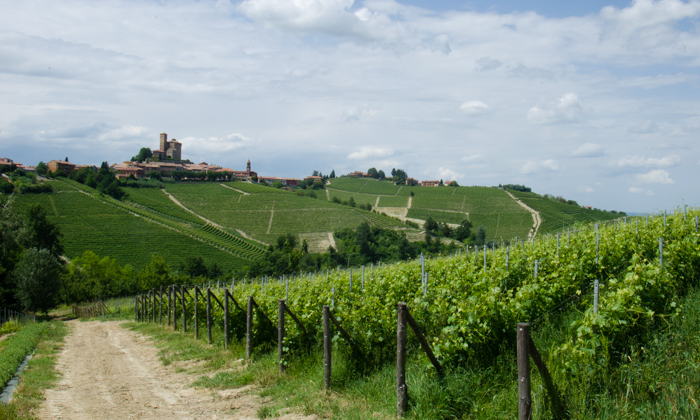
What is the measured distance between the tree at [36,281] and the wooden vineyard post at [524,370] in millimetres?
41126

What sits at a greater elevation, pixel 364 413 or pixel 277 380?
pixel 364 413

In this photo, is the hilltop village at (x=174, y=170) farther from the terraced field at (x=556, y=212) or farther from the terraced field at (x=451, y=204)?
the terraced field at (x=556, y=212)

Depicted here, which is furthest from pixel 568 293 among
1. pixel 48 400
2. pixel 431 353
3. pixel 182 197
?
pixel 182 197

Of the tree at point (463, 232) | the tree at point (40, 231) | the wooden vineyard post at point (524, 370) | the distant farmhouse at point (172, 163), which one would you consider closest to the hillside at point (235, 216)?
the tree at point (463, 232)

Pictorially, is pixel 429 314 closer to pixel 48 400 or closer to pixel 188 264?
pixel 48 400

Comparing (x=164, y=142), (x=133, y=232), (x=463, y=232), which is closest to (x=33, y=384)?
(x=463, y=232)

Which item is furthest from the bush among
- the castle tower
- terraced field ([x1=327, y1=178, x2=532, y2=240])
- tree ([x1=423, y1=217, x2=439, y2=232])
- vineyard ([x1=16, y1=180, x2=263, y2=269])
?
the castle tower

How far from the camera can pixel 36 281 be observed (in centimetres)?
3569

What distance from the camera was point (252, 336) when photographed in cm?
897

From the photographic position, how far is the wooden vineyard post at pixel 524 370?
3.35m

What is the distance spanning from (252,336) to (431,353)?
5.22 meters

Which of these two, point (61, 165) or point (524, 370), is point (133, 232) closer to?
point (524, 370)

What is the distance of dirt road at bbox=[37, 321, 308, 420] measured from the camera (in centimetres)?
587

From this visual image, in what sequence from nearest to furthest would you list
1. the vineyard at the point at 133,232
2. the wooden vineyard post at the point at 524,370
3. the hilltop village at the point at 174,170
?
1. the wooden vineyard post at the point at 524,370
2. the vineyard at the point at 133,232
3. the hilltop village at the point at 174,170
